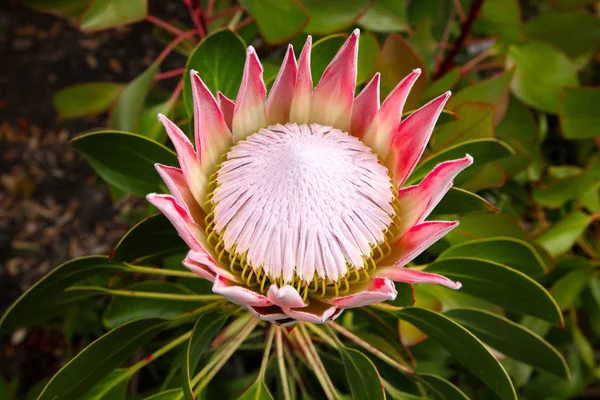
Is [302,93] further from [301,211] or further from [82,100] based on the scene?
[82,100]

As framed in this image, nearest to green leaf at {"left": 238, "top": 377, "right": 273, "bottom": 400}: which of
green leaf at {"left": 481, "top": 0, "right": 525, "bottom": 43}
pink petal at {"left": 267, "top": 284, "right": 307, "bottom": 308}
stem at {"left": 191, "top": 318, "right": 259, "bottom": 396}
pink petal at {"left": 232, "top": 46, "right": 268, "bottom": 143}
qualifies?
stem at {"left": 191, "top": 318, "right": 259, "bottom": 396}

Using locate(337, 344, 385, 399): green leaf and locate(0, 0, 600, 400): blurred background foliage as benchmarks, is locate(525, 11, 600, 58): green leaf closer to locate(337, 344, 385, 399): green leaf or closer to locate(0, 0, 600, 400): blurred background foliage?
locate(0, 0, 600, 400): blurred background foliage

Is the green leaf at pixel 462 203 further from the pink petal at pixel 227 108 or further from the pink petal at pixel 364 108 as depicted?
the pink petal at pixel 227 108

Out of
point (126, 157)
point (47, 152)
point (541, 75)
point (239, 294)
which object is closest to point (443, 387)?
point (239, 294)

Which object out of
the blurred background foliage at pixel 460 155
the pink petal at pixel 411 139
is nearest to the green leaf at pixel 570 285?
the blurred background foliage at pixel 460 155

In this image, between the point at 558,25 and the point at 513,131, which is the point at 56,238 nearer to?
the point at 513,131

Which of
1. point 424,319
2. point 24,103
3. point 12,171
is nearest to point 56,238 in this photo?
point 12,171
